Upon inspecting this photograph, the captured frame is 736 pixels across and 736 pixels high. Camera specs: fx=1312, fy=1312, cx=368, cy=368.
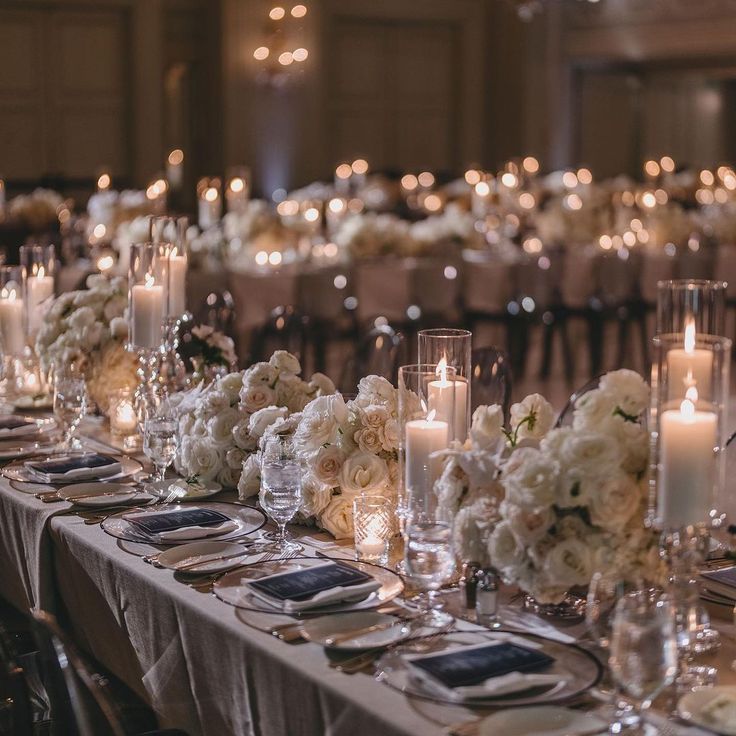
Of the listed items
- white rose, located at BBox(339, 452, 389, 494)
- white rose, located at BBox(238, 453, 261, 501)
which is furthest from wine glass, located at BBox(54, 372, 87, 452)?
white rose, located at BBox(339, 452, 389, 494)

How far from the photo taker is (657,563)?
209 centimetres

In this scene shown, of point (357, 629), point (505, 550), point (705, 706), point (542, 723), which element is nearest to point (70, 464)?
point (357, 629)

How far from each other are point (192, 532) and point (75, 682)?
2.59 feet

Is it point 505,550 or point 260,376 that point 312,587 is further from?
point 260,376

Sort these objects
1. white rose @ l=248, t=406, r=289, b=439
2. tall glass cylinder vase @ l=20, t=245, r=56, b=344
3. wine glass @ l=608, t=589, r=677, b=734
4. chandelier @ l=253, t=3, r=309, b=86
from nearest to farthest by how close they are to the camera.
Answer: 1. wine glass @ l=608, t=589, r=677, b=734
2. white rose @ l=248, t=406, r=289, b=439
3. tall glass cylinder vase @ l=20, t=245, r=56, b=344
4. chandelier @ l=253, t=3, r=309, b=86

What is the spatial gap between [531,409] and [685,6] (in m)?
11.7

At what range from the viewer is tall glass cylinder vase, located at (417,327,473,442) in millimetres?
2537

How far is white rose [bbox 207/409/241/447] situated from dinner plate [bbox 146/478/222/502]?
11 centimetres

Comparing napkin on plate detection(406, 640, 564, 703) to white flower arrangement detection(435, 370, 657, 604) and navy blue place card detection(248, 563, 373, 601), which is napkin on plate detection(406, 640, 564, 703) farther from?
navy blue place card detection(248, 563, 373, 601)

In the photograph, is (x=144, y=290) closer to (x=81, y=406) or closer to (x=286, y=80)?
(x=81, y=406)

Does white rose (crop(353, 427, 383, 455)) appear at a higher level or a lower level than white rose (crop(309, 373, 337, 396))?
lower

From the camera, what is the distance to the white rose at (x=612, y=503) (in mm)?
2061

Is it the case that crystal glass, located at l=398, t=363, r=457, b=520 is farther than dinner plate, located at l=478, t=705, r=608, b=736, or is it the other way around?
crystal glass, located at l=398, t=363, r=457, b=520

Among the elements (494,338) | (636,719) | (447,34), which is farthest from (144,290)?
(447,34)
